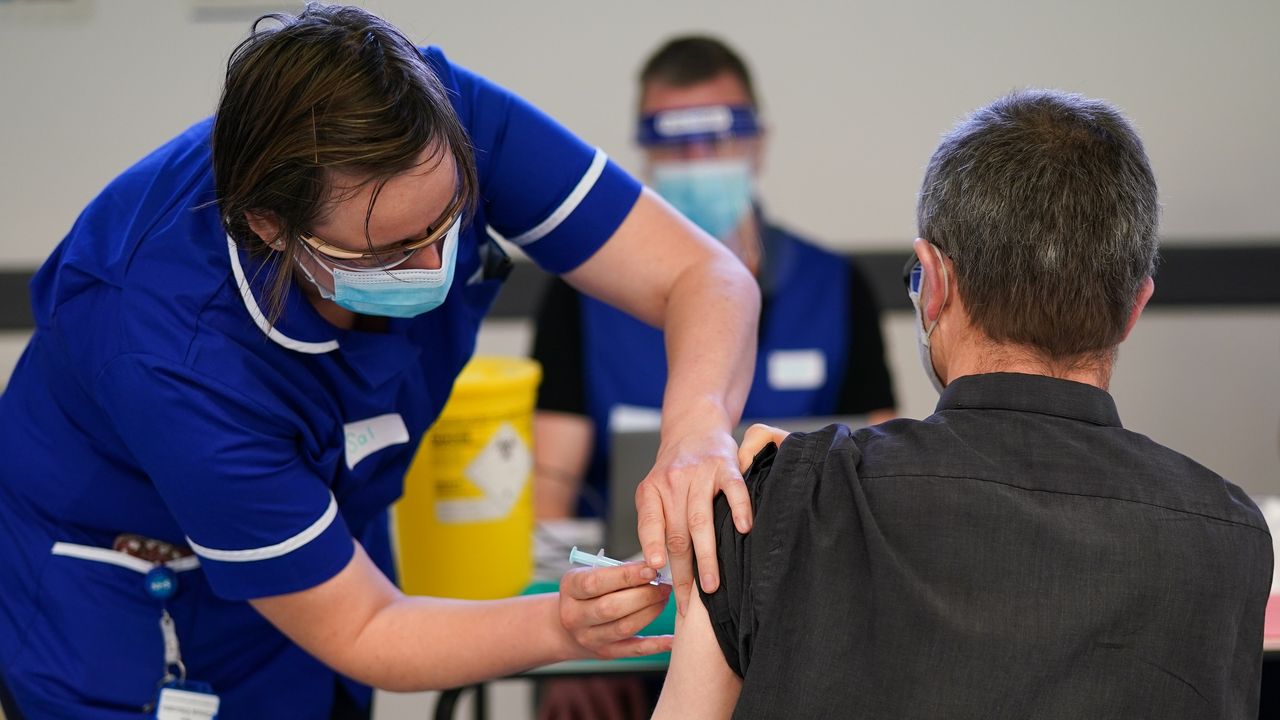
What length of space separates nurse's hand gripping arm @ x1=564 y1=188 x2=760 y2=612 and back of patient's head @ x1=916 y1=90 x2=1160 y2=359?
0.27 meters

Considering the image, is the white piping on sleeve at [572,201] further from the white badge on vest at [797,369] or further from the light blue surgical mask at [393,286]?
the white badge on vest at [797,369]

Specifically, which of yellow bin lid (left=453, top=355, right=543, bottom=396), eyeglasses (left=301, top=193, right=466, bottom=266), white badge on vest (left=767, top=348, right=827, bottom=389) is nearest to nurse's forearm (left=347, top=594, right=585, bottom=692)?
eyeglasses (left=301, top=193, right=466, bottom=266)

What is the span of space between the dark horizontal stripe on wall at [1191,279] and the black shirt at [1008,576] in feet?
7.72

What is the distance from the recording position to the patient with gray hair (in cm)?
87

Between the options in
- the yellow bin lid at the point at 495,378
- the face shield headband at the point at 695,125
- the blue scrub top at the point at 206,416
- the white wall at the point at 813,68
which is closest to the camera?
the blue scrub top at the point at 206,416

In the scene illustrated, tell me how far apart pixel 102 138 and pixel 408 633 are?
2.63 m

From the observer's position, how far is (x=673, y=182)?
232cm

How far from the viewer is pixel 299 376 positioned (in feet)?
3.84

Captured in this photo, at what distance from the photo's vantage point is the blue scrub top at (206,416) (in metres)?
1.08

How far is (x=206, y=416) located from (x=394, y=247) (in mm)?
236

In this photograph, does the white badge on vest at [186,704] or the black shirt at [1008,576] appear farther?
the white badge on vest at [186,704]

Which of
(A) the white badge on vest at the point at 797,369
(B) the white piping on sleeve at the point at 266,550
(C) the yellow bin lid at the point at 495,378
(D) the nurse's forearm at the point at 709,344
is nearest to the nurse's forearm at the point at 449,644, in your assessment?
(B) the white piping on sleeve at the point at 266,550

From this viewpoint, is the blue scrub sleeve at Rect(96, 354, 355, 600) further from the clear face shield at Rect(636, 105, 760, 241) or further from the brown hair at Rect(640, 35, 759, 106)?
the brown hair at Rect(640, 35, 759, 106)

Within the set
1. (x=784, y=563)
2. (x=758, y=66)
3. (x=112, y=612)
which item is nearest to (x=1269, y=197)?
(x=758, y=66)
